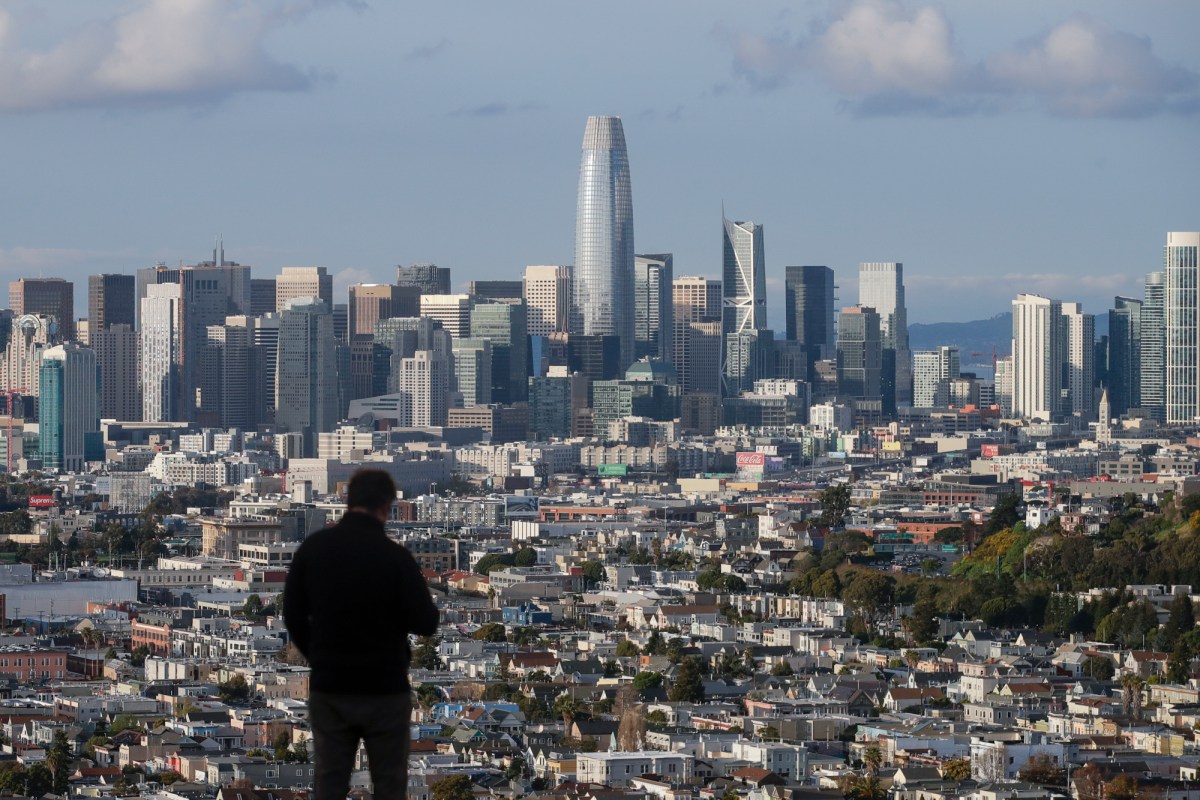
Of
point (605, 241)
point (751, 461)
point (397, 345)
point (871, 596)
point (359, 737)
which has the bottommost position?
point (871, 596)

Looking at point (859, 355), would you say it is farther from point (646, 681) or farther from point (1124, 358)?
point (646, 681)

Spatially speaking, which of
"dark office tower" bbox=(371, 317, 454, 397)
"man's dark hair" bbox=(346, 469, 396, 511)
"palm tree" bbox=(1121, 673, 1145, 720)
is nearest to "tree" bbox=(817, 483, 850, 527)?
"palm tree" bbox=(1121, 673, 1145, 720)

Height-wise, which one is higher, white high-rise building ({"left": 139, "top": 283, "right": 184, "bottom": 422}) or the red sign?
white high-rise building ({"left": 139, "top": 283, "right": 184, "bottom": 422})

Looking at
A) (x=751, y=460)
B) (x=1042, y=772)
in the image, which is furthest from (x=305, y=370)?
(x=1042, y=772)

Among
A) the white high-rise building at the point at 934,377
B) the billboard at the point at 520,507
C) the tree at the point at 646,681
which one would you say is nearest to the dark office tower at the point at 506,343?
the white high-rise building at the point at 934,377

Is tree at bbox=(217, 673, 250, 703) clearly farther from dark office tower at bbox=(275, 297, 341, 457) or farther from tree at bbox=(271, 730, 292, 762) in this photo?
dark office tower at bbox=(275, 297, 341, 457)

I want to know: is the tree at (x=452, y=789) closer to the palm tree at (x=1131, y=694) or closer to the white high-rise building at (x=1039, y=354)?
the palm tree at (x=1131, y=694)
